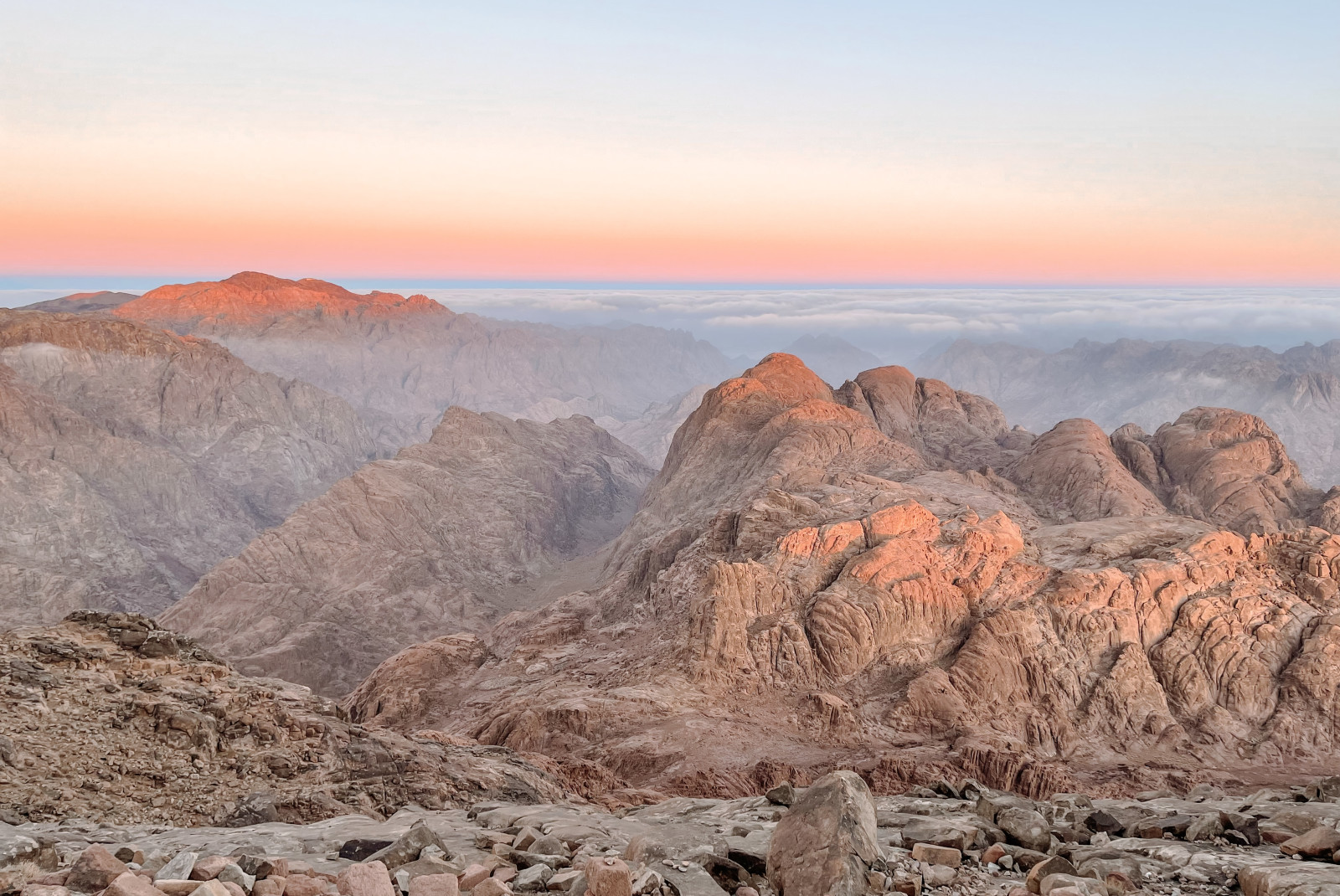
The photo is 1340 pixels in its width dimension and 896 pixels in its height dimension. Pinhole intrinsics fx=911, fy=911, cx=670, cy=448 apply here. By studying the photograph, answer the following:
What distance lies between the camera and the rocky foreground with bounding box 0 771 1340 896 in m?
10.9

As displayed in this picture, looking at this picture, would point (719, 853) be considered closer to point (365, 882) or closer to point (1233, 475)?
point (365, 882)

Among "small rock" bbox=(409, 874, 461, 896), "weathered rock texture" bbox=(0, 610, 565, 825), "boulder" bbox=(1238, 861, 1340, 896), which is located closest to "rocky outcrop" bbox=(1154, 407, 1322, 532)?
"boulder" bbox=(1238, 861, 1340, 896)

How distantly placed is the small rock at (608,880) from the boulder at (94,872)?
Result: 17.2ft

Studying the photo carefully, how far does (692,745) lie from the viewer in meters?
43.2

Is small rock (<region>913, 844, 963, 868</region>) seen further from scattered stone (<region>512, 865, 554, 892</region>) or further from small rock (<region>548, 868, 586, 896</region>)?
scattered stone (<region>512, 865, 554, 892</region>)

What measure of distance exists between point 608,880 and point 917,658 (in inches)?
1713

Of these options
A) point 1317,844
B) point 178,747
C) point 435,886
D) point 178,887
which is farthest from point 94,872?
point 1317,844

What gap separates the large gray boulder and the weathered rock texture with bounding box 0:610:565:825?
11627 millimetres

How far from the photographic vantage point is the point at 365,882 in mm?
10633

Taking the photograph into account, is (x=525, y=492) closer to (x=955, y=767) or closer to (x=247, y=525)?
(x=247, y=525)

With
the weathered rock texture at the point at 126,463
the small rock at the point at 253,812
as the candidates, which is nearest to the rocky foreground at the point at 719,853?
the small rock at the point at 253,812

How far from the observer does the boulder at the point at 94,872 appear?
406 inches

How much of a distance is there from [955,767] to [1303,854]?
26.4 meters

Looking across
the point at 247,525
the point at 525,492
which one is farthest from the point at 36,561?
the point at 525,492
